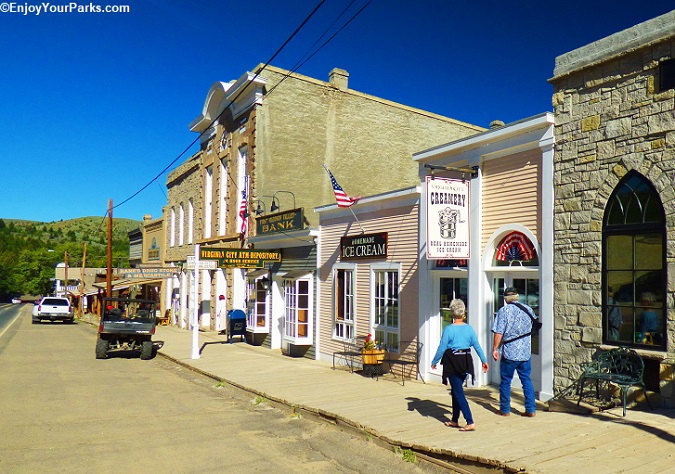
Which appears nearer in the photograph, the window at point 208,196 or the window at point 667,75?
the window at point 667,75

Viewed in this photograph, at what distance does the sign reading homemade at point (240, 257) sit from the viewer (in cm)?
1580

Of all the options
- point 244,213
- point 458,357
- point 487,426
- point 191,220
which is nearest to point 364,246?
point 458,357

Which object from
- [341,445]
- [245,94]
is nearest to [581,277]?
[341,445]

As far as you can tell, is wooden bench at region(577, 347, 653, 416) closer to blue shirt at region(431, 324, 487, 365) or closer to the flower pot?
blue shirt at region(431, 324, 487, 365)

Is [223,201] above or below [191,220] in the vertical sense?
above

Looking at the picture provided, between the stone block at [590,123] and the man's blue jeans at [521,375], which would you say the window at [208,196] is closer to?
the stone block at [590,123]

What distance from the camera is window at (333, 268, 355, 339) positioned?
1406 cm

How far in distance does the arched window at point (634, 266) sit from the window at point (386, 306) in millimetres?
4977

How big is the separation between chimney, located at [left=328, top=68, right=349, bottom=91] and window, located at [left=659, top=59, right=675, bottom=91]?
15.5 meters

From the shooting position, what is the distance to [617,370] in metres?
7.72

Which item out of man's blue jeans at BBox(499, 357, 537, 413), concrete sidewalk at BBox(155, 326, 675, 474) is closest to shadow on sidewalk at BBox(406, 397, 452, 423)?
concrete sidewalk at BBox(155, 326, 675, 474)

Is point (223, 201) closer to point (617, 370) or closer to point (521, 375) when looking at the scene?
point (521, 375)

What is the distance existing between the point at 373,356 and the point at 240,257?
6.10 metres

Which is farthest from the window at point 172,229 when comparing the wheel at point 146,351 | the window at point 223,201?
the wheel at point 146,351
